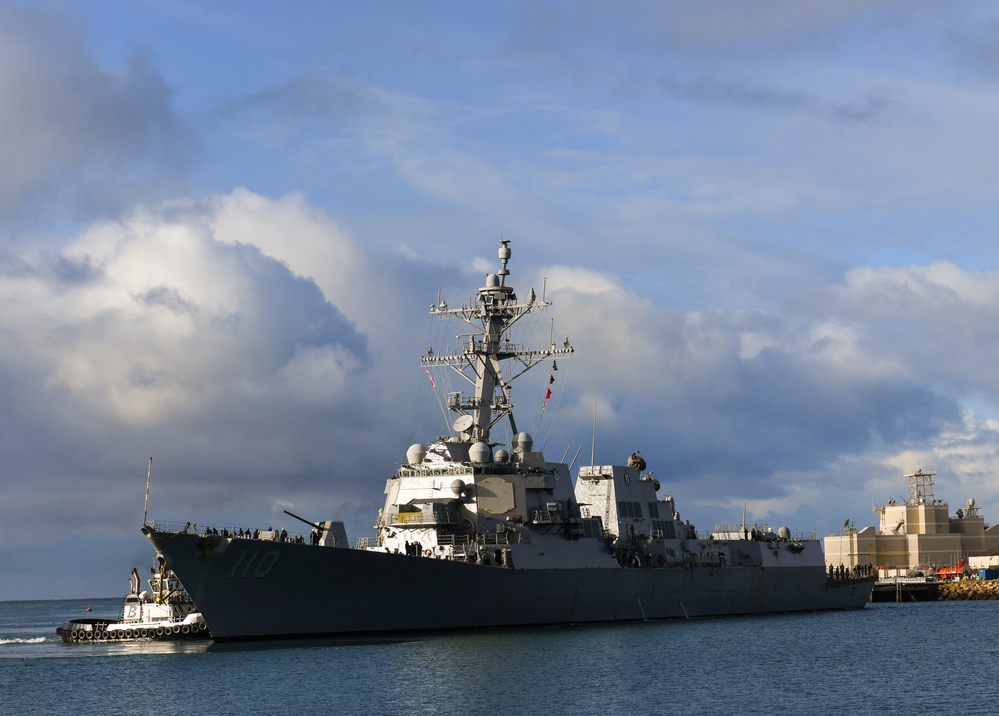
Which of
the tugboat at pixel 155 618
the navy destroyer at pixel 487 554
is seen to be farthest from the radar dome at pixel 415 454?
the tugboat at pixel 155 618

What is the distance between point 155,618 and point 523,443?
13464 millimetres

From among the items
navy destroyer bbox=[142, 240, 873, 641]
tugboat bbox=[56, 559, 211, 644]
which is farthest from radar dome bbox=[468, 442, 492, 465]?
tugboat bbox=[56, 559, 211, 644]

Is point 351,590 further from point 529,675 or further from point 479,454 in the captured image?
point 529,675

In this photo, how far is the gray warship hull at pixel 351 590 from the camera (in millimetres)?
35125

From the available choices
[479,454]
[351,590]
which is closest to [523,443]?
[479,454]

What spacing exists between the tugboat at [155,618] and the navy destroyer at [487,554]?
18.1 feet

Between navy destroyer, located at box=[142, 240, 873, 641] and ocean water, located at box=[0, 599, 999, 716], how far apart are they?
2.91ft

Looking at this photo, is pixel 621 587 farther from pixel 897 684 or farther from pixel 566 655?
pixel 897 684

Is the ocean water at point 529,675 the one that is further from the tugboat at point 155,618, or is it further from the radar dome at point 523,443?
the radar dome at point 523,443

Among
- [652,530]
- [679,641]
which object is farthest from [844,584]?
[679,641]

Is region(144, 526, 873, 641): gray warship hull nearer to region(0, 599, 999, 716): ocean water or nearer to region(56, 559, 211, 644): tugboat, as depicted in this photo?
region(0, 599, 999, 716): ocean water

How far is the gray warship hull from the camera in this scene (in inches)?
1383

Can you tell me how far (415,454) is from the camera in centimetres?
4175

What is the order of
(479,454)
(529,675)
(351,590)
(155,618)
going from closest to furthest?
1. (529,675)
2. (351,590)
3. (479,454)
4. (155,618)
